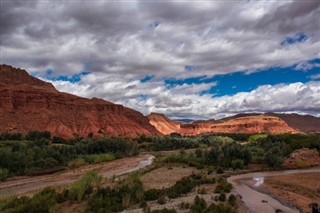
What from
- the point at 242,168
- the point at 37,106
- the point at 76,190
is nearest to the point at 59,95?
the point at 37,106

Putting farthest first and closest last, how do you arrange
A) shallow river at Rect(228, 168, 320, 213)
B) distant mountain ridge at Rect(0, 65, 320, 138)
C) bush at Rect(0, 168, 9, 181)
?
distant mountain ridge at Rect(0, 65, 320, 138) < bush at Rect(0, 168, 9, 181) < shallow river at Rect(228, 168, 320, 213)

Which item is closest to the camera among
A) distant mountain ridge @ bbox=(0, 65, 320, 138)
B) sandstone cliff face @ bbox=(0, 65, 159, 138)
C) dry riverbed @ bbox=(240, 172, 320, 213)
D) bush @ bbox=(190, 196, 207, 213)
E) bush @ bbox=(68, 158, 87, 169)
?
bush @ bbox=(190, 196, 207, 213)

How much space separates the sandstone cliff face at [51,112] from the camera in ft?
300

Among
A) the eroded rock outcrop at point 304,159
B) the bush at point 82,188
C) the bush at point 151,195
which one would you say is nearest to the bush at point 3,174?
the bush at point 82,188

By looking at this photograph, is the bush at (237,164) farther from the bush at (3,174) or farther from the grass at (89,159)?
the bush at (3,174)

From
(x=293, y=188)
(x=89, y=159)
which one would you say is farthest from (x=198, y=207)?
(x=89, y=159)

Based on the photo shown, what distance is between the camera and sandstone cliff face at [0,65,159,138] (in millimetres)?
91500

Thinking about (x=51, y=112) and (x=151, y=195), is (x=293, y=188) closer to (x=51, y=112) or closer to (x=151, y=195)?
(x=151, y=195)

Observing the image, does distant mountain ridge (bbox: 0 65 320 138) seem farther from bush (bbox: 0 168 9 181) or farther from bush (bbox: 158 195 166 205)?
bush (bbox: 158 195 166 205)

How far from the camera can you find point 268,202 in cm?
2095

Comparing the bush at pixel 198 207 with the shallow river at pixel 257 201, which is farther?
the shallow river at pixel 257 201

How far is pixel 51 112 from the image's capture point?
334 feet

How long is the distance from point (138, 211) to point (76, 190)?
5.69m

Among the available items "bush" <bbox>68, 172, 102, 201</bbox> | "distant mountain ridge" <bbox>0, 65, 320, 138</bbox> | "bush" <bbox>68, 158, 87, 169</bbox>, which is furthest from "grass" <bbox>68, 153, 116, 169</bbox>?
"distant mountain ridge" <bbox>0, 65, 320, 138</bbox>
